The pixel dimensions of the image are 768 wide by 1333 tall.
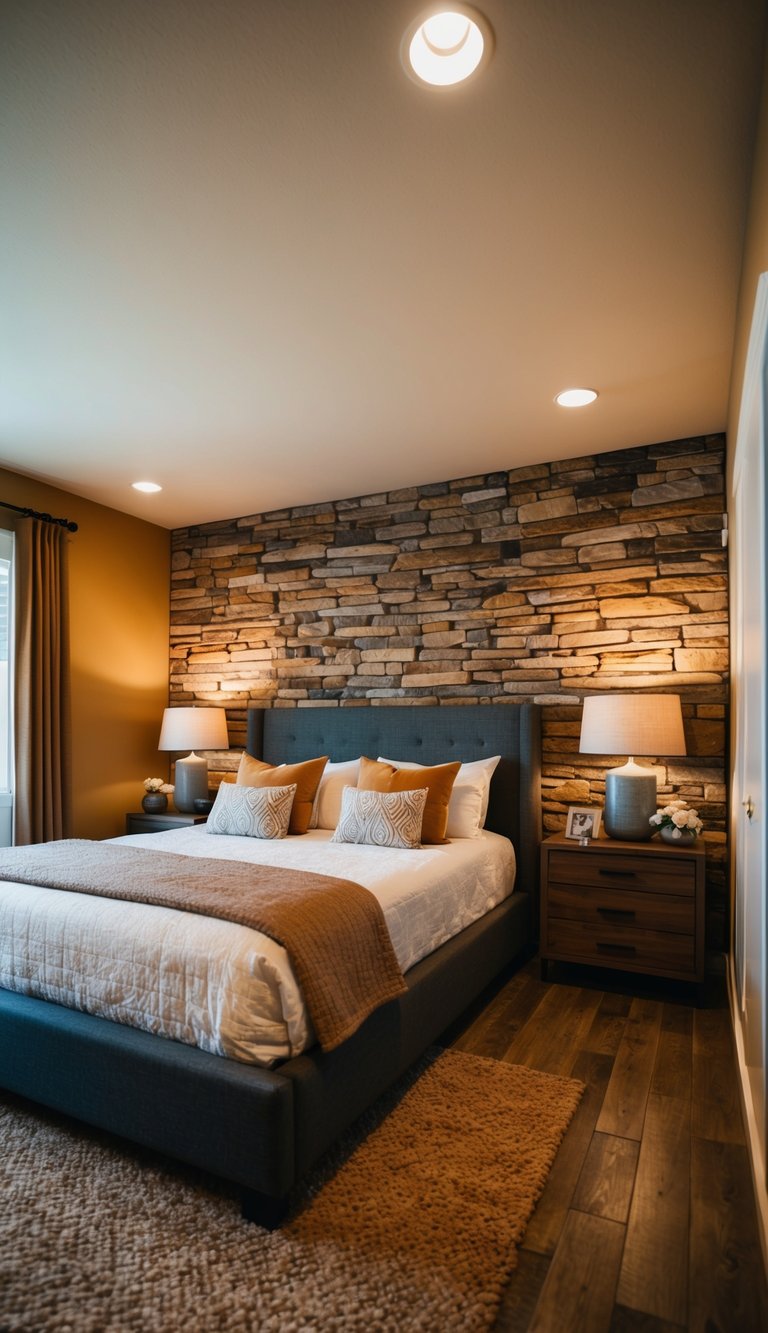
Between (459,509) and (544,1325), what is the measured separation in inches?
143

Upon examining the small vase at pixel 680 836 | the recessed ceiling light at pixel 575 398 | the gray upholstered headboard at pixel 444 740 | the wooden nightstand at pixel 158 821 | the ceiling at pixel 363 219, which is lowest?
the wooden nightstand at pixel 158 821

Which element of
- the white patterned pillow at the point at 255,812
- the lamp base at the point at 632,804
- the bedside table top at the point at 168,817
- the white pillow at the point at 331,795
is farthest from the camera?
the bedside table top at the point at 168,817

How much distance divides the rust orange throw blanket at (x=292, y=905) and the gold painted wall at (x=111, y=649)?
6.22ft

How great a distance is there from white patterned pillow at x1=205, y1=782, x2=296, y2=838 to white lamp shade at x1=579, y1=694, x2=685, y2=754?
157 centimetres

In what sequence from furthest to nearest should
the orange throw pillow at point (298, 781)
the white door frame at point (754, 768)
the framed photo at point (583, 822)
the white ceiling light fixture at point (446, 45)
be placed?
the orange throw pillow at point (298, 781), the framed photo at point (583, 822), the white door frame at point (754, 768), the white ceiling light fixture at point (446, 45)

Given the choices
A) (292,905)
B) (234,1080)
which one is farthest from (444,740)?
(234,1080)

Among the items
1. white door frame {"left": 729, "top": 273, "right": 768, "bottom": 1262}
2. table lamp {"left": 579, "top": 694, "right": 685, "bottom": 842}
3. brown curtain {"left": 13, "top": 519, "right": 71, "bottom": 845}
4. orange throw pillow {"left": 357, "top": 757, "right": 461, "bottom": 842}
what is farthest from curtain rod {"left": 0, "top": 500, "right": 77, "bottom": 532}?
white door frame {"left": 729, "top": 273, "right": 768, "bottom": 1262}

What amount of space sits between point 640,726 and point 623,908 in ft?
2.70

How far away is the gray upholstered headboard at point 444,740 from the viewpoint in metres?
3.82

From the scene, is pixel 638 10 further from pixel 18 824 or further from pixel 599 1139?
pixel 18 824

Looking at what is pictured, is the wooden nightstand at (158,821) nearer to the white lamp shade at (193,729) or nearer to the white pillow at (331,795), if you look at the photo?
the white lamp shade at (193,729)

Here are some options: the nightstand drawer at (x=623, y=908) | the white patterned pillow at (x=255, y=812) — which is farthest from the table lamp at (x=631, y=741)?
the white patterned pillow at (x=255, y=812)

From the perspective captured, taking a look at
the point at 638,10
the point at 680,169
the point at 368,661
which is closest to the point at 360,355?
the point at 680,169

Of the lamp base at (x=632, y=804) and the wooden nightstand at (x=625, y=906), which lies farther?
the lamp base at (x=632, y=804)
